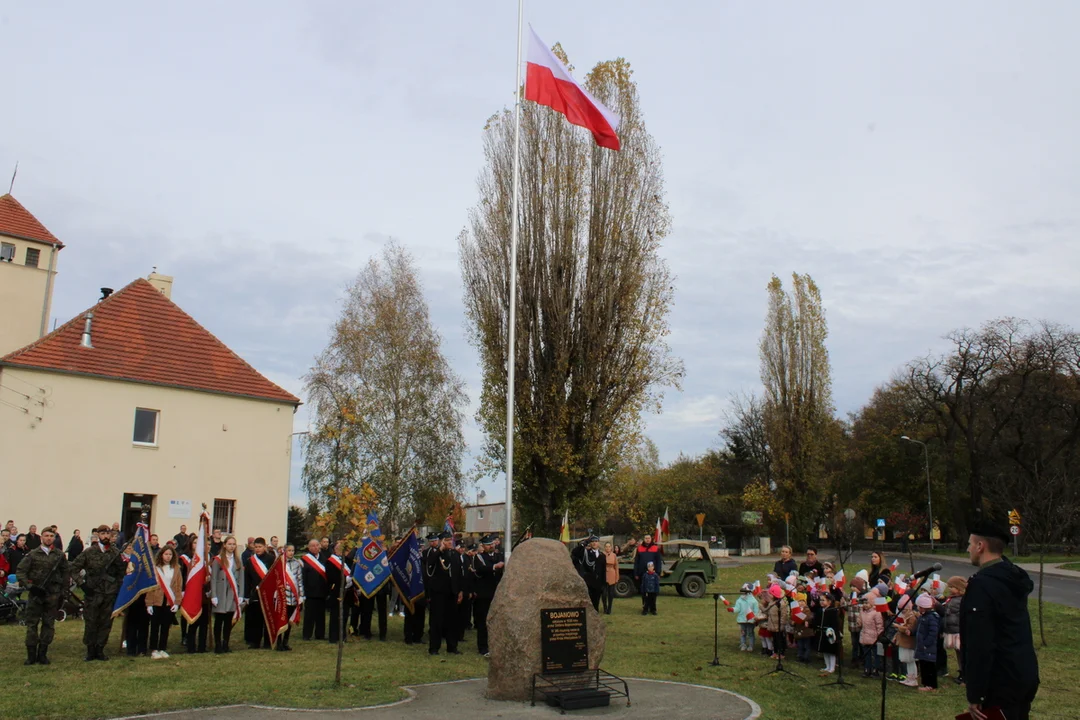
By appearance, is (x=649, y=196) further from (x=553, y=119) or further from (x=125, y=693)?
(x=125, y=693)

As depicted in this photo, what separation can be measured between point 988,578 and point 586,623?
5643 mm

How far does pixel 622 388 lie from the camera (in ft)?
80.5

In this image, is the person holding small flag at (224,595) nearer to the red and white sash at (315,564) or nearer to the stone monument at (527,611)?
the red and white sash at (315,564)

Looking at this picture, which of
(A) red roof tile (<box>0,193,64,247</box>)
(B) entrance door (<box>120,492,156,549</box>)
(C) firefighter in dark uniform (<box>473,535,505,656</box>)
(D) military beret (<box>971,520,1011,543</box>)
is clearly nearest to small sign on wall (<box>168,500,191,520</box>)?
(B) entrance door (<box>120,492,156,549</box>)

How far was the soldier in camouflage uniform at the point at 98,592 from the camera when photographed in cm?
1148

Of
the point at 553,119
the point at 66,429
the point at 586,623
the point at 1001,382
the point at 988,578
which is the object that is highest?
the point at 553,119

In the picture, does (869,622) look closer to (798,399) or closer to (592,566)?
(592,566)

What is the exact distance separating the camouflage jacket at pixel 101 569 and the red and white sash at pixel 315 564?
2988mm

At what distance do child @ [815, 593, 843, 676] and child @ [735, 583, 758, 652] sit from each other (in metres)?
1.31

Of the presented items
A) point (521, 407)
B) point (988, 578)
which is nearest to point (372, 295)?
point (521, 407)

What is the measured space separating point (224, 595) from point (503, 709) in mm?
5961

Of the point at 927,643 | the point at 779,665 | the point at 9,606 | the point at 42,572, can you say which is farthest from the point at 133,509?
the point at 927,643

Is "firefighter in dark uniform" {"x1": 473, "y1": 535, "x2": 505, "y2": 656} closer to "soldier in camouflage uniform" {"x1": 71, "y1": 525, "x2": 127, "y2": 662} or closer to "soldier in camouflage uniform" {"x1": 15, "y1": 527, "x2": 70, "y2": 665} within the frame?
"soldier in camouflage uniform" {"x1": 71, "y1": 525, "x2": 127, "y2": 662}

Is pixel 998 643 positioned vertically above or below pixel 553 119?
below
